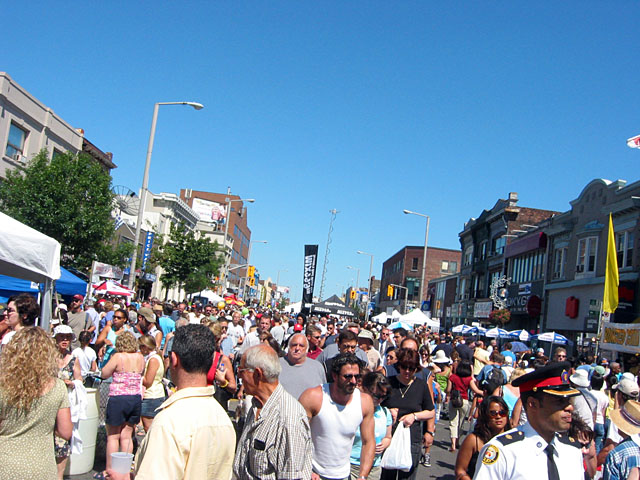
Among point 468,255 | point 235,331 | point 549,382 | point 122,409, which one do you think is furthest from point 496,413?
point 468,255

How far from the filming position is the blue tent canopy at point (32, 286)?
624 inches

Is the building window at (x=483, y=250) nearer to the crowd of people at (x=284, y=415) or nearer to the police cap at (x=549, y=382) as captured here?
the crowd of people at (x=284, y=415)

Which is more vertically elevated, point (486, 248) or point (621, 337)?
point (486, 248)

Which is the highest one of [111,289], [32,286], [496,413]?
[111,289]

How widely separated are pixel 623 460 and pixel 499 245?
43.1m

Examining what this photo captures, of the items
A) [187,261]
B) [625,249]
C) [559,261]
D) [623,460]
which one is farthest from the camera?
[187,261]

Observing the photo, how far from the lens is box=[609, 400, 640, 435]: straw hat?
5.27 metres

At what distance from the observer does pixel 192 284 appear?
1578 inches

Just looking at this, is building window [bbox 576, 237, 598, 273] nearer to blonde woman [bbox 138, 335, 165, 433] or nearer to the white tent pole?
blonde woman [bbox 138, 335, 165, 433]

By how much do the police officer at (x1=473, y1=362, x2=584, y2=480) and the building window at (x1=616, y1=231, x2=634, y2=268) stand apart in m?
27.2

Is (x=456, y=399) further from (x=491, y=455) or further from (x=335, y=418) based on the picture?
(x=491, y=455)

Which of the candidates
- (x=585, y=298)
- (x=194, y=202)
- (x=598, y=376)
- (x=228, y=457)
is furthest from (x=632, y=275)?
(x=194, y=202)

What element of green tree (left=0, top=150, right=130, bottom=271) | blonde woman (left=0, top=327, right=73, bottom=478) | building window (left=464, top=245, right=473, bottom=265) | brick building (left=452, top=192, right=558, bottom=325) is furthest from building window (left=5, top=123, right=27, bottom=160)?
building window (left=464, top=245, right=473, bottom=265)

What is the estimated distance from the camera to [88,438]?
24.6 feet
